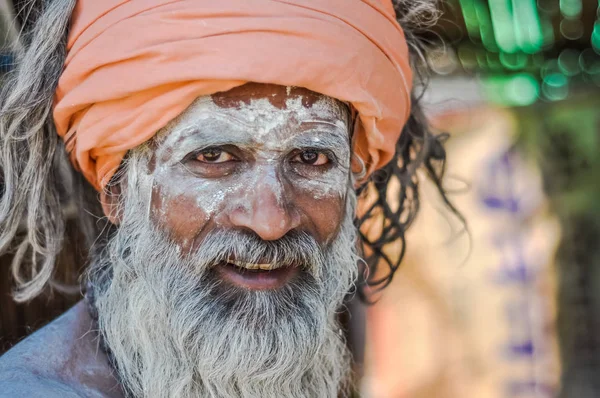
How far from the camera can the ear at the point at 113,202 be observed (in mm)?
2309

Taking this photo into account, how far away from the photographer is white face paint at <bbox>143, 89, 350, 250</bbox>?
2.02 metres

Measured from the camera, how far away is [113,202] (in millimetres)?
2328

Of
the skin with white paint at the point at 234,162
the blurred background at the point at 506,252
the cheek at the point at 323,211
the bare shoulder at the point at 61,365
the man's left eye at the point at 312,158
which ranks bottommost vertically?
the blurred background at the point at 506,252

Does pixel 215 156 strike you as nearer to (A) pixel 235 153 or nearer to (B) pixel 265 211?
(A) pixel 235 153

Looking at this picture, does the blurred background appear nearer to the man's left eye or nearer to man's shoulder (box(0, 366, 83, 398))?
the man's left eye

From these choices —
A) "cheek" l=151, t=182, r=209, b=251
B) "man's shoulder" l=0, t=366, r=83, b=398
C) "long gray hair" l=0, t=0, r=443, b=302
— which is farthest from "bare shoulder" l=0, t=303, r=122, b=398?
"cheek" l=151, t=182, r=209, b=251

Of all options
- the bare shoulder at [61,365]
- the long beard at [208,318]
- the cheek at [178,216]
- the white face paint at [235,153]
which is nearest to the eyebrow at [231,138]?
the white face paint at [235,153]

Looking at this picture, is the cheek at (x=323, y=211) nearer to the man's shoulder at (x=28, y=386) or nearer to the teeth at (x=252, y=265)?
the teeth at (x=252, y=265)

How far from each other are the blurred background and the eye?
236cm

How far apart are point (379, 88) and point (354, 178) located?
0.43 metres

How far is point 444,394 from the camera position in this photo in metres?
4.70

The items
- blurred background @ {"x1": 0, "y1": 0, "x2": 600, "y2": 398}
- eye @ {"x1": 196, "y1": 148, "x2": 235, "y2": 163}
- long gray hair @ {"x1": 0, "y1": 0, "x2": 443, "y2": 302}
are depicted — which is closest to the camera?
eye @ {"x1": 196, "y1": 148, "x2": 235, "y2": 163}

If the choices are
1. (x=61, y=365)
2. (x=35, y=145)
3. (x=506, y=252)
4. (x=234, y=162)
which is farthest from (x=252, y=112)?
(x=506, y=252)

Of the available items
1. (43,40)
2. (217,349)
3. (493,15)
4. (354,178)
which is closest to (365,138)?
(354,178)
